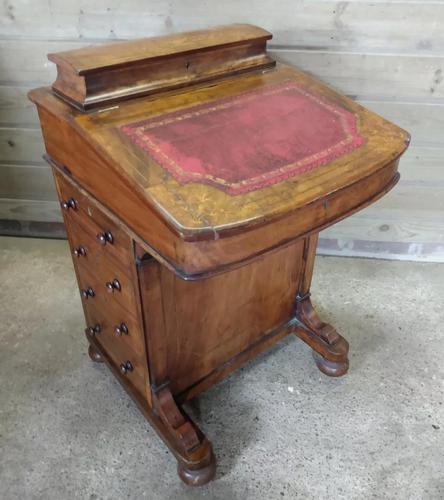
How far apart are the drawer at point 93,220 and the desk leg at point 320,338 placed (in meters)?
0.72

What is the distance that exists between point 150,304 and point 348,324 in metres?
1.01

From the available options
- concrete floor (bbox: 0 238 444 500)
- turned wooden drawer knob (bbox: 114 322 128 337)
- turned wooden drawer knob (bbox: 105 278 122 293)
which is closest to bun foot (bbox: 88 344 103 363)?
concrete floor (bbox: 0 238 444 500)

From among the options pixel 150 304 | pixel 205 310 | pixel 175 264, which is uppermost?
pixel 175 264

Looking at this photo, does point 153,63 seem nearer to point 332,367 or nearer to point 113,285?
point 113,285

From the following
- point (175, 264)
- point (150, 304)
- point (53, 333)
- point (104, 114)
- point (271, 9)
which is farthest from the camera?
point (53, 333)

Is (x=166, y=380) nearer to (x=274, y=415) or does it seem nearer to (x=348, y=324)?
(x=274, y=415)

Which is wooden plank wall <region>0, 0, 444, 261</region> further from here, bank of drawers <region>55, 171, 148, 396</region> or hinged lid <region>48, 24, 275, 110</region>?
bank of drawers <region>55, 171, 148, 396</region>

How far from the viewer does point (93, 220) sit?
1.29 metres

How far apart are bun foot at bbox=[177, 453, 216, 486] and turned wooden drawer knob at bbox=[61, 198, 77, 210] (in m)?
0.76

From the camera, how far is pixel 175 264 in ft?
3.08

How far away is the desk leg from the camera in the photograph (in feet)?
5.76

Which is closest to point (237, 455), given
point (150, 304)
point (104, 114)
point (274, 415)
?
point (274, 415)

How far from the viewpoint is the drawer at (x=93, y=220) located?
1.19 metres

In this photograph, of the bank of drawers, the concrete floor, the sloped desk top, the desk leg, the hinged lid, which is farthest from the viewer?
the desk leg
